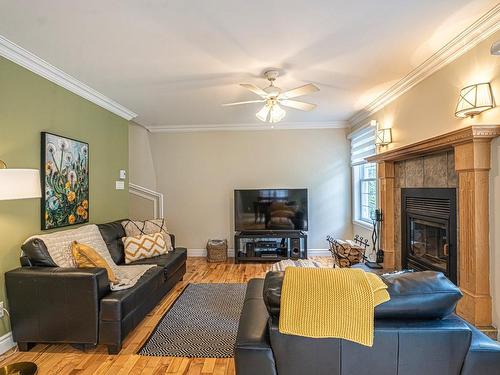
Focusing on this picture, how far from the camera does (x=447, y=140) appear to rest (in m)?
2.43

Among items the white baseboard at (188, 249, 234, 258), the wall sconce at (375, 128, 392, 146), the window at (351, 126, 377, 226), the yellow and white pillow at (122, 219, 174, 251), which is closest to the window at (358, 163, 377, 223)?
the window at (351, 126, 377, 226)

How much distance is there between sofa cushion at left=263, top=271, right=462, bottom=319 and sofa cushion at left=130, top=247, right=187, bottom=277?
2.36 metres

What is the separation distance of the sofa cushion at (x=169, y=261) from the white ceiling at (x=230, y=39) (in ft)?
6.75

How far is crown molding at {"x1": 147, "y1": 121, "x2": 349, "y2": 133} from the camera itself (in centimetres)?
535

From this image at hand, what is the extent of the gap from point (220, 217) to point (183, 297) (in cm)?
218

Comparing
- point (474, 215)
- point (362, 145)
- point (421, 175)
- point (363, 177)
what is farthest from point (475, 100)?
point (363, 177)

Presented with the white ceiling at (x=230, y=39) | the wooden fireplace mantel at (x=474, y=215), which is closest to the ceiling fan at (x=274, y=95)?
the white ceiling at (x=230, y=39)

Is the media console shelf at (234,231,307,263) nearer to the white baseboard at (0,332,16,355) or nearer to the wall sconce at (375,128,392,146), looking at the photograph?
the wall sconce at (375,128,392,146)

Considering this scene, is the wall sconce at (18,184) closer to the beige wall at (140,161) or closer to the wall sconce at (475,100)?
the wall sconce at (475,100)

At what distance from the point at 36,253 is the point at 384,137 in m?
3.99

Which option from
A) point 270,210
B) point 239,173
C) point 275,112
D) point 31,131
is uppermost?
point 275,112

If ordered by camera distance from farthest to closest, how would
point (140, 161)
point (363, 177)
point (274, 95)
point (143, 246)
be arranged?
point (140, 161) → point (363, 177) → point (143, 246) → point (274, 95)

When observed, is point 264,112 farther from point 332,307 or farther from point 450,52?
point 332,307

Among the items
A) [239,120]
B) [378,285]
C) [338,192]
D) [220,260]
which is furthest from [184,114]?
[378,285]
